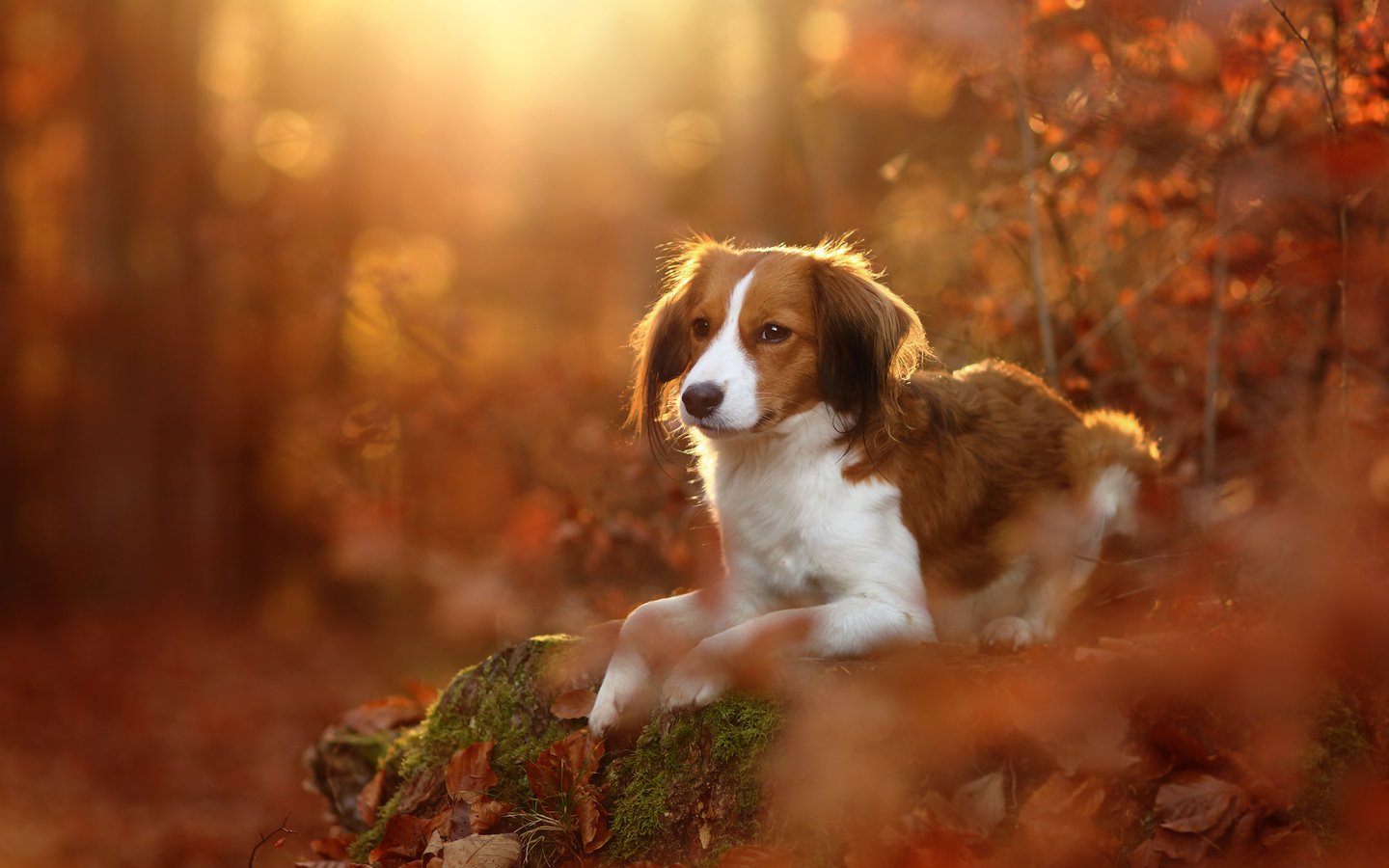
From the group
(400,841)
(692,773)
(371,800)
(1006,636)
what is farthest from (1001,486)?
(371,800)

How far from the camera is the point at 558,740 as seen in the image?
433 centimetres

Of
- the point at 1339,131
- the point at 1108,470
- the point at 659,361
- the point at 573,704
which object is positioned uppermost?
the point at 1339,131

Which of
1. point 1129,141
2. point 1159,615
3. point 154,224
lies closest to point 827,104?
point 154,224

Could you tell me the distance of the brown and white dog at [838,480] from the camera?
13.6 feet

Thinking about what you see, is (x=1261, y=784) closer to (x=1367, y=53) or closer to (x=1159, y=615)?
(x=1159, y=615)

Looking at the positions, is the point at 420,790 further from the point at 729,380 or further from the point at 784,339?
the point at 784,339

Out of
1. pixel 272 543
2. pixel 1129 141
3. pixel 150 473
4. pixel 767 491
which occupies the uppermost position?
pixel 1129 141

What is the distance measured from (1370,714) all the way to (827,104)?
1500 cm

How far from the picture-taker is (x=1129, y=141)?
547 centimetres

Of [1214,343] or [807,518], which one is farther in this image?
[1214,343]

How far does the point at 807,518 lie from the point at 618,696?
0.88 metres

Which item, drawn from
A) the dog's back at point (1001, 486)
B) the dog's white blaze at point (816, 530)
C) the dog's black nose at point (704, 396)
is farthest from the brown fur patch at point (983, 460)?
the dog's black nose at point (704, 396)

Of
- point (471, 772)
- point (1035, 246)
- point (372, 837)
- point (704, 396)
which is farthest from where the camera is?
point (1035, 246)

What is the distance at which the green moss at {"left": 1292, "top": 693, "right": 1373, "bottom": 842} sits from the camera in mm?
3654
